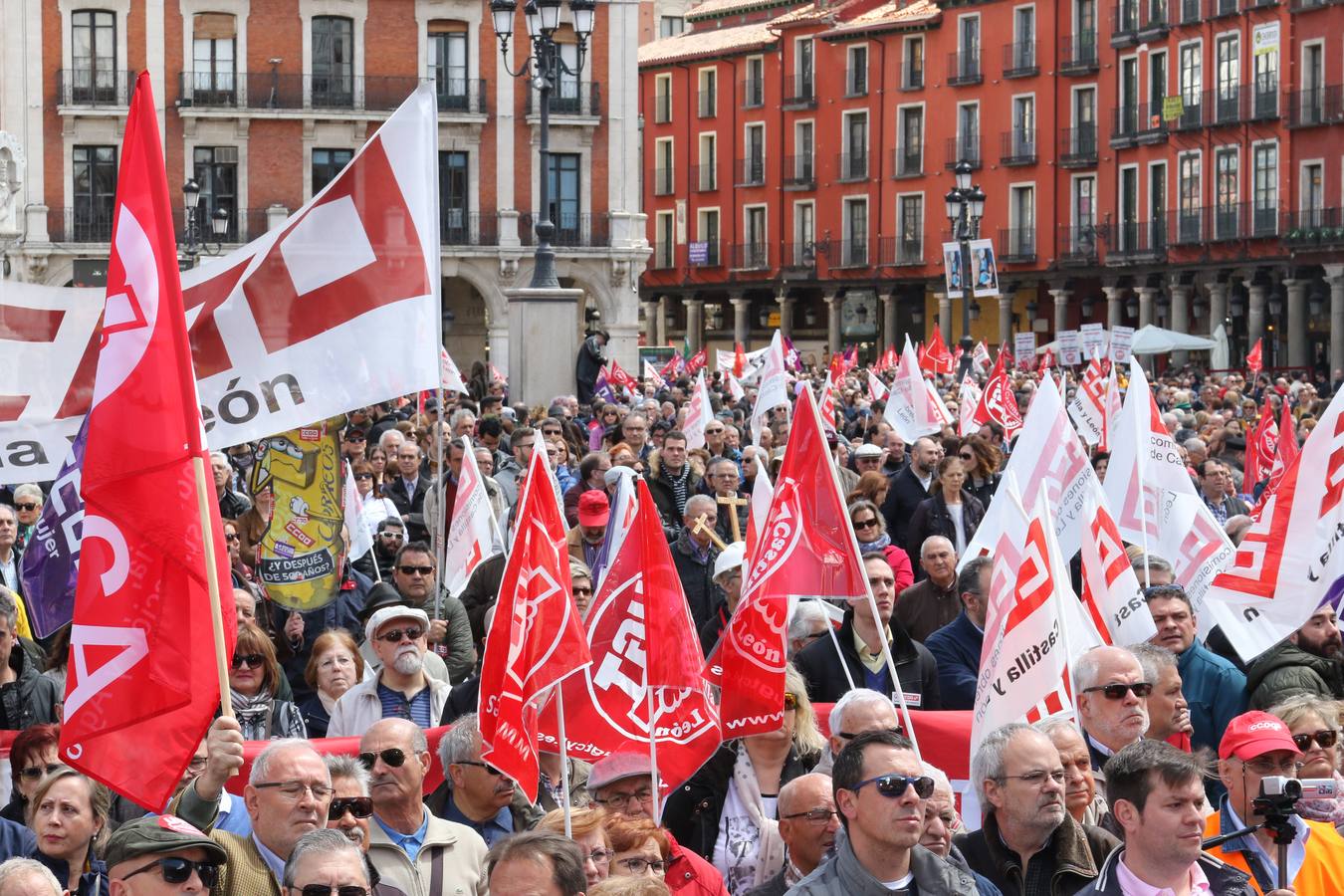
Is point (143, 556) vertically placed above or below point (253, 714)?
above

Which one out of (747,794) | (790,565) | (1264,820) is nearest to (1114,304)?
(790,565)

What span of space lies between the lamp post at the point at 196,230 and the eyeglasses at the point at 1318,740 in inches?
1239

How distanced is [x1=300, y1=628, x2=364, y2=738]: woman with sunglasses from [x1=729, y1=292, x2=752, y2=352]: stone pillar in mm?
59357

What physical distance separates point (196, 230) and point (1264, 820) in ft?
131

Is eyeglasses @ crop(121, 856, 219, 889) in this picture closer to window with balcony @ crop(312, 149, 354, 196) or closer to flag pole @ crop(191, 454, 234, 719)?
flag pole @ crop(191, 454, 234, 719)

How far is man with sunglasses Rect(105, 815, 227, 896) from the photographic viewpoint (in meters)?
5.18

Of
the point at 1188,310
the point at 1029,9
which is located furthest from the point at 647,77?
the point at 1188,310

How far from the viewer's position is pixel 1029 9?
59.3m

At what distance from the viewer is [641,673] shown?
721 centimetres

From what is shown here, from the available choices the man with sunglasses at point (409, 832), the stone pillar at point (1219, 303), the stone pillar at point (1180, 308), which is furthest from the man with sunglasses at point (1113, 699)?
the stone pillar at point (1180, 308)

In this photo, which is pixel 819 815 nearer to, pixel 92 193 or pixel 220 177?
pixel 92 193

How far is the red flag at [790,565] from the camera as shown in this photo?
718 centimetres

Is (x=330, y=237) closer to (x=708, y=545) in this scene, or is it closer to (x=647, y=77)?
(x=708, y=545)

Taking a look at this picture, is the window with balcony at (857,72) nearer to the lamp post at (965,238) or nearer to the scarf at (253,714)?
the lamp post at (965,238)
